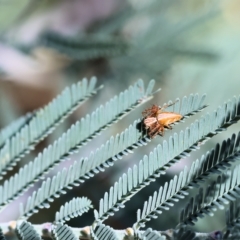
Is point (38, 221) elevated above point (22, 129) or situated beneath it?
situated beneath

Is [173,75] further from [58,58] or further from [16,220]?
[16,220]

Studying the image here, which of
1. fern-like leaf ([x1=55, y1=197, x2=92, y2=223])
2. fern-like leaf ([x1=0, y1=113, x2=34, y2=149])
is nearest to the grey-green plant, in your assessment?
fern-like leaf ([x1=55, y1=197, x2=92, y2=223])

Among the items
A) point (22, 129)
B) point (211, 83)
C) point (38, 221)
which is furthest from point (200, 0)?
point (38, 221)

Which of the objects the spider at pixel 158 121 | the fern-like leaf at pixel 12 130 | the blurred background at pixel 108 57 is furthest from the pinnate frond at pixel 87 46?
the spider at pixel 158 121

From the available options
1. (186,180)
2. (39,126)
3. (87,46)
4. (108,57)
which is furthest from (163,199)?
(108,57)

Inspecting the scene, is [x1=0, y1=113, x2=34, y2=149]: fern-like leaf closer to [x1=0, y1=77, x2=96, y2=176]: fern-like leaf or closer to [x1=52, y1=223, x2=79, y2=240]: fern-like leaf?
[x1=0, y1=77, x2=96, y2=176]: fern-like leaf
